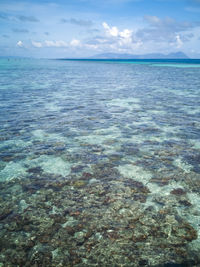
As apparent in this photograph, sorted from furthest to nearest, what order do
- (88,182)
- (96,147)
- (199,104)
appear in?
1. (199,104)
2. (96,147)
3. (88,182)

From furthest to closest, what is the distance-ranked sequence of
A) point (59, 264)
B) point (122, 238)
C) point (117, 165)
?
point (117, 165)
point (122, 238)
point (59, 264)

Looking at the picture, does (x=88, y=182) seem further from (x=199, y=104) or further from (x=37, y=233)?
(x=199, y=104)

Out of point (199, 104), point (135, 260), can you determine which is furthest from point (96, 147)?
point (199, 104)

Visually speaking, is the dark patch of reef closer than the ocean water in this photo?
Yes

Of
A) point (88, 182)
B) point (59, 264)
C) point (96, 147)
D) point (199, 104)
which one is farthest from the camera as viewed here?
point (199, 104)

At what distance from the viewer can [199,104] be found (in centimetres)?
1884

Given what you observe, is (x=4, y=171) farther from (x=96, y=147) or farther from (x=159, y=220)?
(x=159, y=220)

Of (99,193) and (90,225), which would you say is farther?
(99,193)

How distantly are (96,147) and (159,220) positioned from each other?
5.09 m

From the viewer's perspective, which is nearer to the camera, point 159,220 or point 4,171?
point 159,220

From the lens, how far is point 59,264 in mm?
4141

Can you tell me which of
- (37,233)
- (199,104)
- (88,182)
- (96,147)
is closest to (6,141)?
(96,147)

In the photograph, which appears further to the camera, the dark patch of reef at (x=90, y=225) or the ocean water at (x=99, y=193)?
the ocean water at (x=99, y=193)

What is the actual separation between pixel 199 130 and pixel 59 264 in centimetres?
1060
